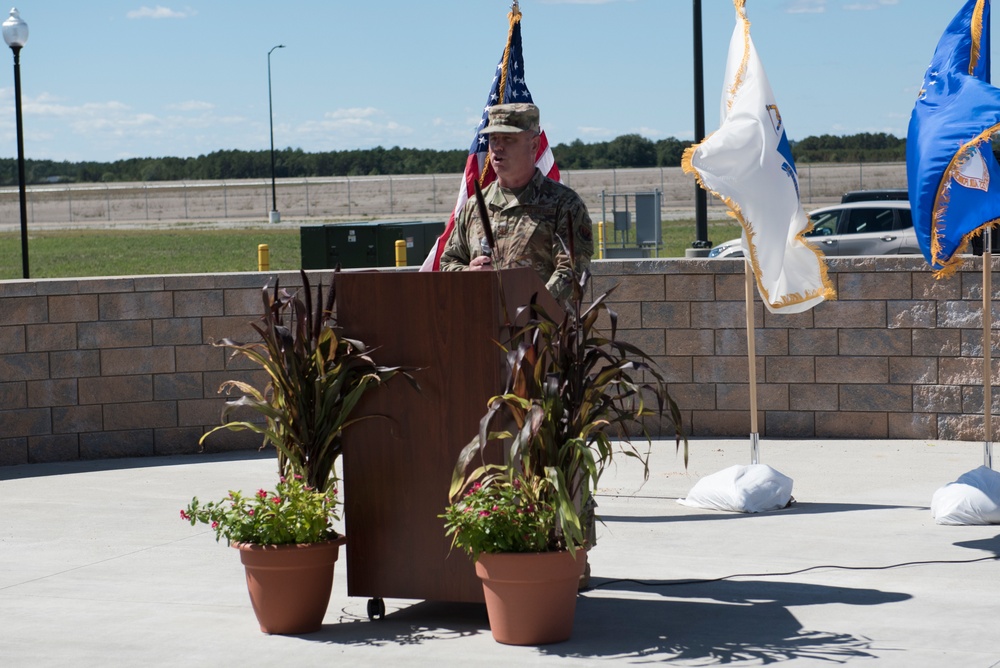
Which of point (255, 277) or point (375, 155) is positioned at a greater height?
point (375, 155)

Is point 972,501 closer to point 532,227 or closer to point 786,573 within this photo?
point 786,573

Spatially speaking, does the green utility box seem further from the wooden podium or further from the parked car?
the wooden podium

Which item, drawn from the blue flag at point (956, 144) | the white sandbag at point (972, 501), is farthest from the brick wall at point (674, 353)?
the white sandbag at point (972, 501)

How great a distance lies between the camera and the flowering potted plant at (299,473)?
5.38 meters

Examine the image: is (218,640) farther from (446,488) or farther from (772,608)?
(772,608)

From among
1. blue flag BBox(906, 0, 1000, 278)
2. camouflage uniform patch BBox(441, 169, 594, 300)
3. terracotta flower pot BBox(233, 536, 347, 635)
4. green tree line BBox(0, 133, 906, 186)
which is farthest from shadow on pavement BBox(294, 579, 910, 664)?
green tree line BBox(0, 133, 906, 186)

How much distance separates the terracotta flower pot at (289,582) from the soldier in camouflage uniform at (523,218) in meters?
1.57

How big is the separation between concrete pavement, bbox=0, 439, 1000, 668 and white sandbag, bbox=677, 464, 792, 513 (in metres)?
0.10

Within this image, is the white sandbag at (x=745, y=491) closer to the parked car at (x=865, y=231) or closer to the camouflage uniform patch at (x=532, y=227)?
the camouflage uniform patch at (x=532, y=227)

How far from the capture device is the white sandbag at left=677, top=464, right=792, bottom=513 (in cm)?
795

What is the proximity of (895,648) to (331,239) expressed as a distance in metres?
18.2

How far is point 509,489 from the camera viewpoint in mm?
5172

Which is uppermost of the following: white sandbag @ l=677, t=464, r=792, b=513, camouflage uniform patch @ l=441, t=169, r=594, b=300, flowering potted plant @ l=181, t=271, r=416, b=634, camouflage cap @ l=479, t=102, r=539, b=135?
camouflage cap @ l=479, t=102, r=539, b=135

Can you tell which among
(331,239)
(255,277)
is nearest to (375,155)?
(331,239)
